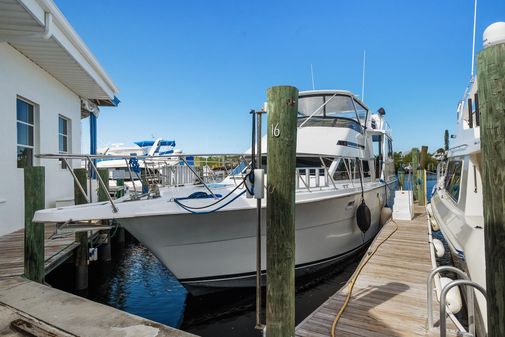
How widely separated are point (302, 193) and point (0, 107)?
586cm

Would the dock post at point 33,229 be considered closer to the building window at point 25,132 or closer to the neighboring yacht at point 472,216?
the building window at point 25,132

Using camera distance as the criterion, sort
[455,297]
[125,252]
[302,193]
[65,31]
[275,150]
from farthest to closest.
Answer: [125,252], [65,31], [302,193], [455,297], [275,150]

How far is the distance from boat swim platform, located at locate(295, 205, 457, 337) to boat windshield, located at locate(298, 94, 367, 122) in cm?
384

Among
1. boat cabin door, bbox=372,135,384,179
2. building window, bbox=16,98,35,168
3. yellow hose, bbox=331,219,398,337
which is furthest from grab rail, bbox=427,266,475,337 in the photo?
building window, bbox=16,98,35,168

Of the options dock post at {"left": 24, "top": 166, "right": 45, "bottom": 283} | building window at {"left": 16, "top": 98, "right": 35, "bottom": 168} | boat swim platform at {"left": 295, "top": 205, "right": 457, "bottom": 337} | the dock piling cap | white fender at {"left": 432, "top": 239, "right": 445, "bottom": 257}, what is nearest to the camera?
boat swim platform at {"left": 295, "top": 205, "right": 457, "bottom": 337}

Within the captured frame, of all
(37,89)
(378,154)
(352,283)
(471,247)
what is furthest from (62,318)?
(378,154)

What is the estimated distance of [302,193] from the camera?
19.4ft

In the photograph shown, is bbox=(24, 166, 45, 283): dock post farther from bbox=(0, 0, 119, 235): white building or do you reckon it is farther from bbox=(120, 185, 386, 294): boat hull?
bbox=(0, 0, 119, 235): white building

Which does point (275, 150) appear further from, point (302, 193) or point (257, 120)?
point (302, 193)

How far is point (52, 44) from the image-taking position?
6.97 meters

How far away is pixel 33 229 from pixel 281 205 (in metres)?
3.75

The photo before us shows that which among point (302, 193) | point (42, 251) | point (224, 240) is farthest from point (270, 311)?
point (42, 251)

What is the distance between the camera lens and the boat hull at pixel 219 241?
4.93 metres

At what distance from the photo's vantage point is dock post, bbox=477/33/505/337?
173cm
